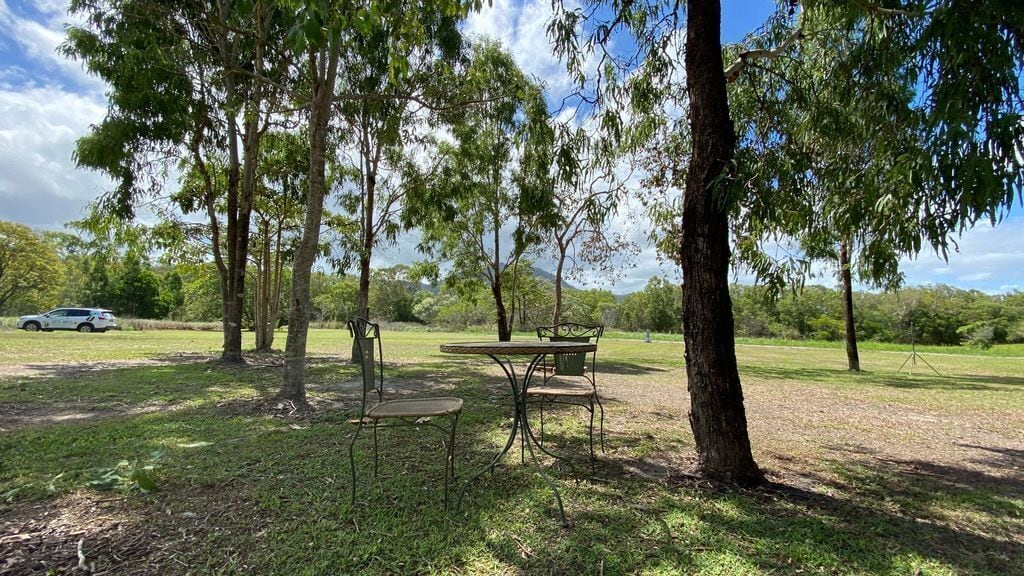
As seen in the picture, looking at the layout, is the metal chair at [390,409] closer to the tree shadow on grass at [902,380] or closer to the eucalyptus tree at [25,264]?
the tree shadow on grass at [902,380]

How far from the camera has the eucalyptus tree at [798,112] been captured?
6.49 feet

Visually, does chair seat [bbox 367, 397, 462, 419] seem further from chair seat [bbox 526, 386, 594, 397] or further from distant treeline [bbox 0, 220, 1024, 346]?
distant treeline [bbox 0, 220, 1024, 346]

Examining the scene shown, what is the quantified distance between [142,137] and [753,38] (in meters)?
9.89

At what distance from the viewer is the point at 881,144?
2639 millimetres

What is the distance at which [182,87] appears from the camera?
8.09 m

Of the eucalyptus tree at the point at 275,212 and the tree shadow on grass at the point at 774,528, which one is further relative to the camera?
the eucalyptus tree at the point at 275,212

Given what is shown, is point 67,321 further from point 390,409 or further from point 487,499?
point 487,499

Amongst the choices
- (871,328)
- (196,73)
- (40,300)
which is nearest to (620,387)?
(196,73)

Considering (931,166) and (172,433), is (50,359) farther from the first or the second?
(931,166)

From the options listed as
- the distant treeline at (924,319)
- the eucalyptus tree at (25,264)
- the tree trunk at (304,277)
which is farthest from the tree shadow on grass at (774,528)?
the eucalyptus tree at (25,264)

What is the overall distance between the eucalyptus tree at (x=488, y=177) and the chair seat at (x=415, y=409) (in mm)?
2236

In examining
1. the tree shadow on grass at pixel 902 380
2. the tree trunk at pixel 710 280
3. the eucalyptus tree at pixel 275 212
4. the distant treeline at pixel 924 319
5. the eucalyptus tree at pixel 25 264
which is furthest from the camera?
the distant treeline at pixel 924 319

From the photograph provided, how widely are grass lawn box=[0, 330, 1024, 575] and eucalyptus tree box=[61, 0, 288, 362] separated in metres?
4.35

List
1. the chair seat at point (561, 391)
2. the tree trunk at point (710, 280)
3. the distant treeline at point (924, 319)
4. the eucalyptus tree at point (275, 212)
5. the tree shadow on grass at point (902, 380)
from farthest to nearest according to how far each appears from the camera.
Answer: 1. the distant treeline at point (924, 319)
2. the eucalyptus tree at point (275, 212)
3. the tree shadow on grass at point (902, 380)
4. the chair seat at point (561, 391)
5. the tree trunk at point (710, 280)
